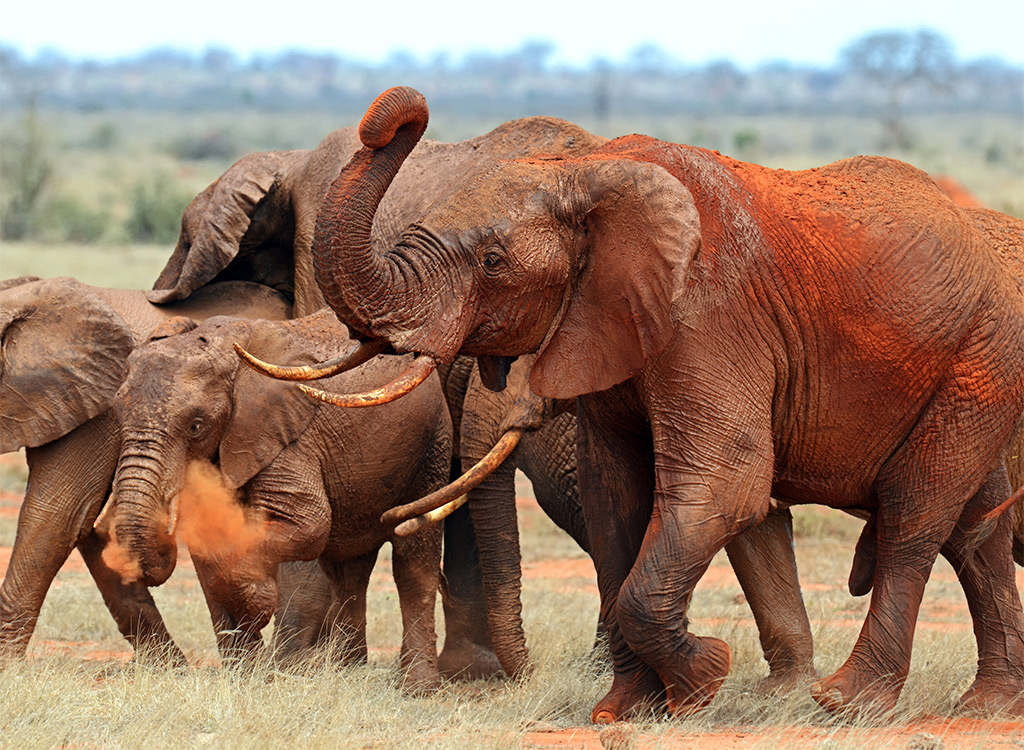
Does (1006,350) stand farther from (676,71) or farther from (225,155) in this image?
(676,71)

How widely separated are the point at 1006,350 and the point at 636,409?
154 centimetres

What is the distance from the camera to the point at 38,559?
762cm

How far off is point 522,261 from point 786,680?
2605 millimetres

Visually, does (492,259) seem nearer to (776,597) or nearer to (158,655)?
(776,597)

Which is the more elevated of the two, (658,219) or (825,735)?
→ (658,219)

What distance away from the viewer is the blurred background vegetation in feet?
108

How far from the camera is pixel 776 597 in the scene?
731cm

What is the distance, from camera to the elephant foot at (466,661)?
26.1ft

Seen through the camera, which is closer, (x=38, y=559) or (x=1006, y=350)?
(x=1006, y=350)

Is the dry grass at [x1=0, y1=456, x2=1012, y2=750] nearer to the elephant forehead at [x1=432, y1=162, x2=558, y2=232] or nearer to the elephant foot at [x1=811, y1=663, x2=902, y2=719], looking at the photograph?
the elephant foot at [x1=811, y1=663, x2=902, y2=719]

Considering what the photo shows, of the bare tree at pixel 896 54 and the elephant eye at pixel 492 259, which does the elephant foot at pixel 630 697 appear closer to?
the elephant eye at pixel 492 259

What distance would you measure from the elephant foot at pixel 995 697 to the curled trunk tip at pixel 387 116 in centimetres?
350

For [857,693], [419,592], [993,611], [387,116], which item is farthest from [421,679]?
[387,116]

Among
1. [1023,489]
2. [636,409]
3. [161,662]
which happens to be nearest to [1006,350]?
[1023,489]
